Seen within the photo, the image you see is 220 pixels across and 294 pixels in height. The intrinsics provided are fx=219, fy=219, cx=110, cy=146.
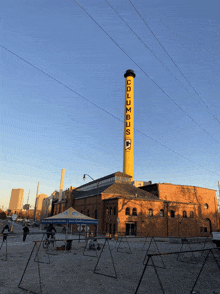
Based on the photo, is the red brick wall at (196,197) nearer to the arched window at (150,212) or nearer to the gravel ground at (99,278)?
the arched window at (150,212)

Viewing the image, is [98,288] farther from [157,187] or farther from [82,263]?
[157,187]

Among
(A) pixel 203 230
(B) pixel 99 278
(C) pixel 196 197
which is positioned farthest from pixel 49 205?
(B) pixel 99 278

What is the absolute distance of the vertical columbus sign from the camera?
54.3 meters

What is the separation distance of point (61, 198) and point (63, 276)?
60470 millimetres

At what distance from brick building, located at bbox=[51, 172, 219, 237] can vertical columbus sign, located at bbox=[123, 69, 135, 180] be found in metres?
5.94

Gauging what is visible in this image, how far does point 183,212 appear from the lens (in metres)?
43.5

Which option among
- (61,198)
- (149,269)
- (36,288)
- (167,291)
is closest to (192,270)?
(149,269)

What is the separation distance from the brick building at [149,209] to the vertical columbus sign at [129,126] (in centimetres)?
594

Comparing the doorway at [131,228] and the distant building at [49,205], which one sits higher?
the distant building at [49,205]

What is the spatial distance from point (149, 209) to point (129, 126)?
24.6 m

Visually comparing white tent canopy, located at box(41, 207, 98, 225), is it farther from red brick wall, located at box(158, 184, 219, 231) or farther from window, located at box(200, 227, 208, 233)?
window, located at box(200, 227, 208, 233)

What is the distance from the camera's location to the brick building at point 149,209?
36.4 m

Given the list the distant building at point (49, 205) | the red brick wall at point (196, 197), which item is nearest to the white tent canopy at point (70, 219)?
the red brick wall at point (196, 197)

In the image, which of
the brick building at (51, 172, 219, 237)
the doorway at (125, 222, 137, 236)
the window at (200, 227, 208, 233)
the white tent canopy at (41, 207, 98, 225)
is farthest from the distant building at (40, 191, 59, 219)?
the white tent canopy at (41, 207, 98, 225)
